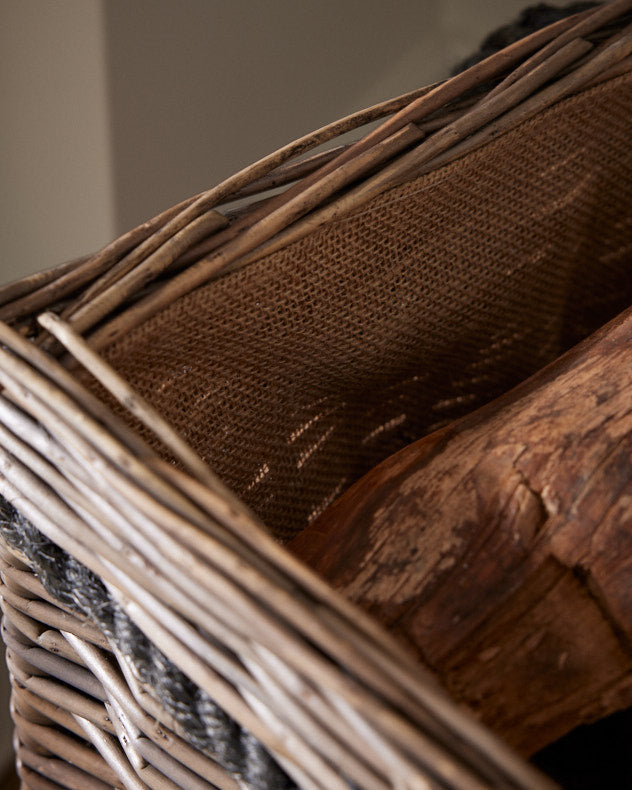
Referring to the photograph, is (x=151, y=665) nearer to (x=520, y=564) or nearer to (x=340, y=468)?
(x=520, y=564)

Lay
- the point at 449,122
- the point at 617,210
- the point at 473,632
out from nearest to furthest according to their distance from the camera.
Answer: the point at 473,632
the point at 449,122
the point at 617,210

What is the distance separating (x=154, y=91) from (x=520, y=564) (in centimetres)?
77

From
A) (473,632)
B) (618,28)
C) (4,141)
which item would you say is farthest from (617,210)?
(4,141)

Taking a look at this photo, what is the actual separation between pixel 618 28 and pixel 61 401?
49 cm

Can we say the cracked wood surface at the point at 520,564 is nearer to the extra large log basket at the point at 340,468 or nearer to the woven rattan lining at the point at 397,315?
the extra large log basket at the point at 340,468

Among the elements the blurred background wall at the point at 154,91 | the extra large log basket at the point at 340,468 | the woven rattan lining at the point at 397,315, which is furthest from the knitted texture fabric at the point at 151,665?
the blurred background wall at the point at 154,91

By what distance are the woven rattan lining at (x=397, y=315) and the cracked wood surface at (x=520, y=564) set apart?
0.12 meters

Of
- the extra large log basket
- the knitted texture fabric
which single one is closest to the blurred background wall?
the extra large log basket

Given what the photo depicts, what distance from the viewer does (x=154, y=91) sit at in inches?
35.4

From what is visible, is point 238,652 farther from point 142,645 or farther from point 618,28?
point 618,28

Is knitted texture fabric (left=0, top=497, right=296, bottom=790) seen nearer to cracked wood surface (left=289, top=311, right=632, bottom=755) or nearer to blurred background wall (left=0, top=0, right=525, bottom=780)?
cracked wood surface (left=289, top=311, right=632, bottom=755)

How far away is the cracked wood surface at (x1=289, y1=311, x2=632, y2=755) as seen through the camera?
13.5 inches

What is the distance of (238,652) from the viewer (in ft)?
0.89

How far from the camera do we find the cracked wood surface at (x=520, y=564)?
0.34 metres
